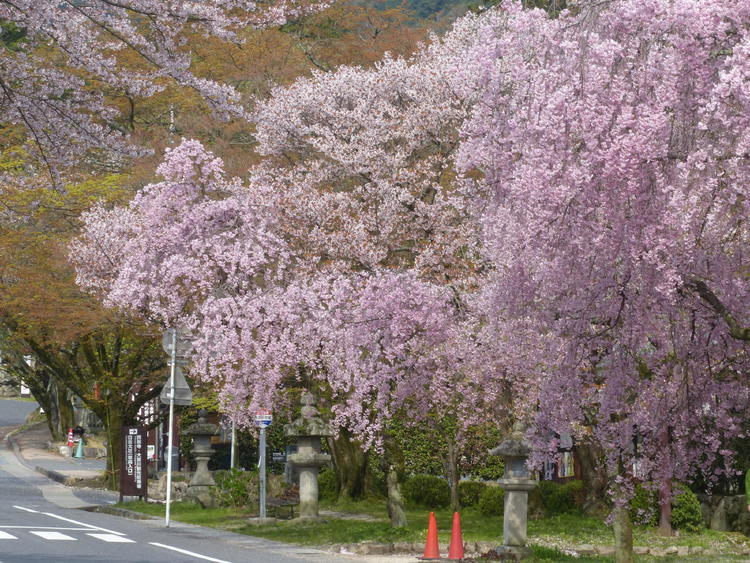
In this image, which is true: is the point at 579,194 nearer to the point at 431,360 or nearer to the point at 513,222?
the point at 513,222

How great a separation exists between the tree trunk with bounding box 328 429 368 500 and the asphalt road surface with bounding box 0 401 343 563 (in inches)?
Result: 249

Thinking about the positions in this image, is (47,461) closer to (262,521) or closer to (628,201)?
(262,521)

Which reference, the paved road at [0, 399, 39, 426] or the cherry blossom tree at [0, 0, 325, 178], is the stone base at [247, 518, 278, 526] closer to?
the cherry blossom tree at [0, 0, 325, 178]

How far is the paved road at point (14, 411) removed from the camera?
78.9m

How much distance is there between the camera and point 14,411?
89.3 metres

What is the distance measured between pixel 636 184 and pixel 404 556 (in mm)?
10070

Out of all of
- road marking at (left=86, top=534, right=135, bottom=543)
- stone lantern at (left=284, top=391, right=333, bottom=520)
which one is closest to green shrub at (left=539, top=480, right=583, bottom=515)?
stone lantern at (left=284, top=391, right=333, bottom=520)

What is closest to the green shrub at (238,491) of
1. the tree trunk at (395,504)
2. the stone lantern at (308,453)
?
the stone lantern at (308,453)

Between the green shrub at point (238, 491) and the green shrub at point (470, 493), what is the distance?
5291 mm

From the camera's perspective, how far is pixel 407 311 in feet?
67.3

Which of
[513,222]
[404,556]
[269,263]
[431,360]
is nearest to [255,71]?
[269,263]

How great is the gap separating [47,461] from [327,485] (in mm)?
21144

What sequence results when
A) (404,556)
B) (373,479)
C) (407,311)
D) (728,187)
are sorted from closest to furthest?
(728,187)
(404,556)
(407,311)
(373,479)

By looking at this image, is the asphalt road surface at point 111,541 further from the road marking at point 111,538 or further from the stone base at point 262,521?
the stone base at point 262,521
